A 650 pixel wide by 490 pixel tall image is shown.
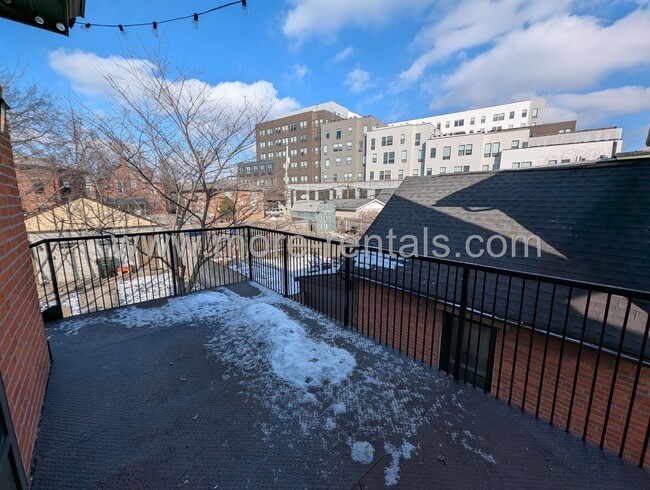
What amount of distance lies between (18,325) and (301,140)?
47450 millimetres

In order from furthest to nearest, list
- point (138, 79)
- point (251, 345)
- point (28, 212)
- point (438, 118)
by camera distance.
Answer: point (438, 118), point (28, 212), point (138, 79), point (251, 345)

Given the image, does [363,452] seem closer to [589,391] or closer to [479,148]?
[589,391]

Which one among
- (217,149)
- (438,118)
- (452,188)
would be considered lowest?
(452,188)

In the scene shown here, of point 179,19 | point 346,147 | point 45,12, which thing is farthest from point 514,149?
point 45,12

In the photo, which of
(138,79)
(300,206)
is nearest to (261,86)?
(138,79)

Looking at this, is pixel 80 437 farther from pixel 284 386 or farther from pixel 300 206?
pixel 300 206

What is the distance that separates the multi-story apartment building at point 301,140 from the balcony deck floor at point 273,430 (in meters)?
43.0

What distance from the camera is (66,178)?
25.0 feet

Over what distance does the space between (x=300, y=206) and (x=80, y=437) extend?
27014mm

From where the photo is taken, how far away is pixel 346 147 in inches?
1603

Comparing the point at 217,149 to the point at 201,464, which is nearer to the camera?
the point at 201,464

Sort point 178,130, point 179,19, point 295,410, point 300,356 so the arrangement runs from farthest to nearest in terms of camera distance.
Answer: point 178,130 < point 179,19 < point 300,356 < point 295,410

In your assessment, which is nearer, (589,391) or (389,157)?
(589,391)

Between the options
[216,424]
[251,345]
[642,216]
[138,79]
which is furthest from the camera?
[138,79]
